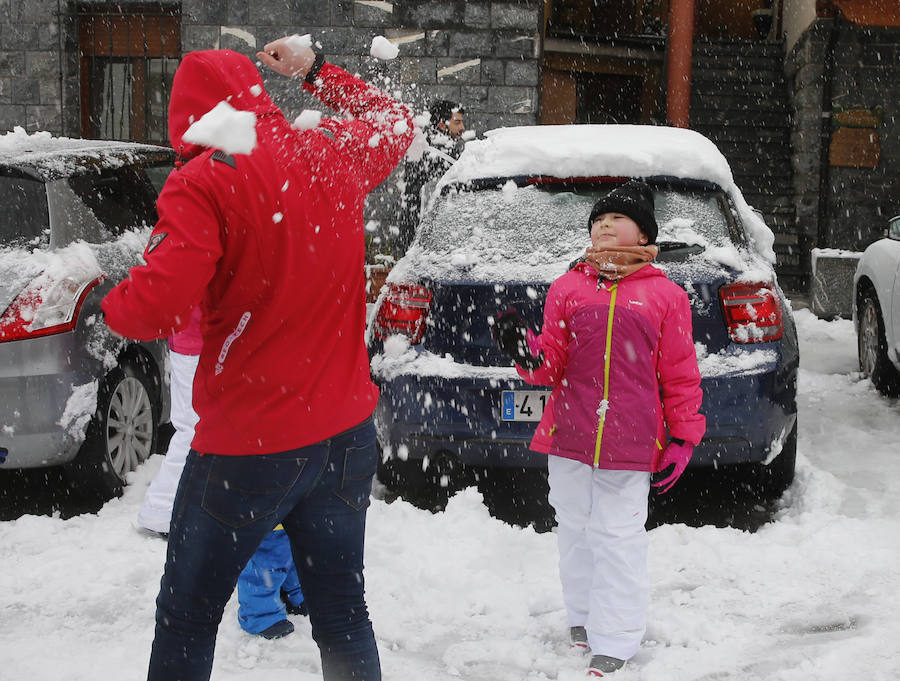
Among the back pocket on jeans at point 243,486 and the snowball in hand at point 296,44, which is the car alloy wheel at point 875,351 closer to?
the snowball in hand at point 296,44

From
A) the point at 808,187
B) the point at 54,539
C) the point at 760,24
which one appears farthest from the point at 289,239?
the point at 760,24

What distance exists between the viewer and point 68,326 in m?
4.46

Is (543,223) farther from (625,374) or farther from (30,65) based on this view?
(30,65)

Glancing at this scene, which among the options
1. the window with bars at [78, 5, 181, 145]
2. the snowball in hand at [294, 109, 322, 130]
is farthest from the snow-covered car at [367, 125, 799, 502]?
the window with bars at [78, 5, 181, 145]

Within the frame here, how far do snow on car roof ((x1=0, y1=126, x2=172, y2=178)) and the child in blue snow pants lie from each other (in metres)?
2.40

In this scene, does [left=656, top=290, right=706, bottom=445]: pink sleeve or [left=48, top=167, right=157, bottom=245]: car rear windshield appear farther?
[left=48, top=167, right=157, bottom=245]: car rear windshield

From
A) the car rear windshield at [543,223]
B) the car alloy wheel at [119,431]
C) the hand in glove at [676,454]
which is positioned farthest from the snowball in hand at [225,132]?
the car alloy wheel at [119,431]

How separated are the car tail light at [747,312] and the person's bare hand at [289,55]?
2.38 metres

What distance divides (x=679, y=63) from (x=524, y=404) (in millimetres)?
11644

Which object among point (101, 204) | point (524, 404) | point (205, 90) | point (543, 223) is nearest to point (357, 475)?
point (205, 90)

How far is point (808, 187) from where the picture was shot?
557 inches

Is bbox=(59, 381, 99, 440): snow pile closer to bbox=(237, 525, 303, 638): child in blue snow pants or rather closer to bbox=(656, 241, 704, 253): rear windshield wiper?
bbox=(237, 525, 303, 638): child in blue snow pants

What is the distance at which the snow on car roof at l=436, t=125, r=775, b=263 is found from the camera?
4.47 m

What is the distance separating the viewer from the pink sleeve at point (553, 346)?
3199mm
